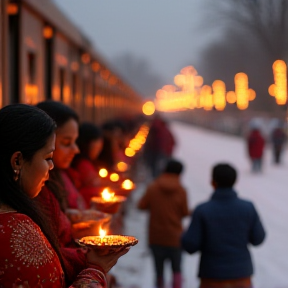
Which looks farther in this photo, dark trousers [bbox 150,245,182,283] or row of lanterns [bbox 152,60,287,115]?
row of lanterns [bbox 152,60,287,115]

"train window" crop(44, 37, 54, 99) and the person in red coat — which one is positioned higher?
"train window" crop(44, 37, 54, 99)

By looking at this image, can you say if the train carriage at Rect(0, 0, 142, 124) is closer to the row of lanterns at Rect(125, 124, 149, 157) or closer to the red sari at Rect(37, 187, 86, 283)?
the row of lanterns at Rect(125, 124, 149, 157)

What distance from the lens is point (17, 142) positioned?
Result: 2061 millimetres

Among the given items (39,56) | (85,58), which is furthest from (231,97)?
(39,56)

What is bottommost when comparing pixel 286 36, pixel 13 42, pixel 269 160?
pixel 269 160

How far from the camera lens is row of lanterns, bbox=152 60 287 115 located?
32281 millimetres

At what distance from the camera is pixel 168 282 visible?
7.23 meters

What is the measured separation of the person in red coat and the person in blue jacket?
54.4 ft

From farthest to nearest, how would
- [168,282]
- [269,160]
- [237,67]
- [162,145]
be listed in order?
[237,67] < [269,160] < [162,145] < [168,282]

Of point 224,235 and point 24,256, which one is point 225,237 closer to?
point 224,235

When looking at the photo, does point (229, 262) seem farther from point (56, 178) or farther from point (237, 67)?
point (237, 67)

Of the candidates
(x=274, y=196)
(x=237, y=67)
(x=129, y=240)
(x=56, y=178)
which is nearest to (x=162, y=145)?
(x=274, y=196)

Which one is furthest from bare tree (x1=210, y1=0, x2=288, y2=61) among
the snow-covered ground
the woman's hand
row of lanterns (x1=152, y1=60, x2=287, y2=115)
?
the woman's hand

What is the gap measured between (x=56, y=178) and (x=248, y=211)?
5.66ft
